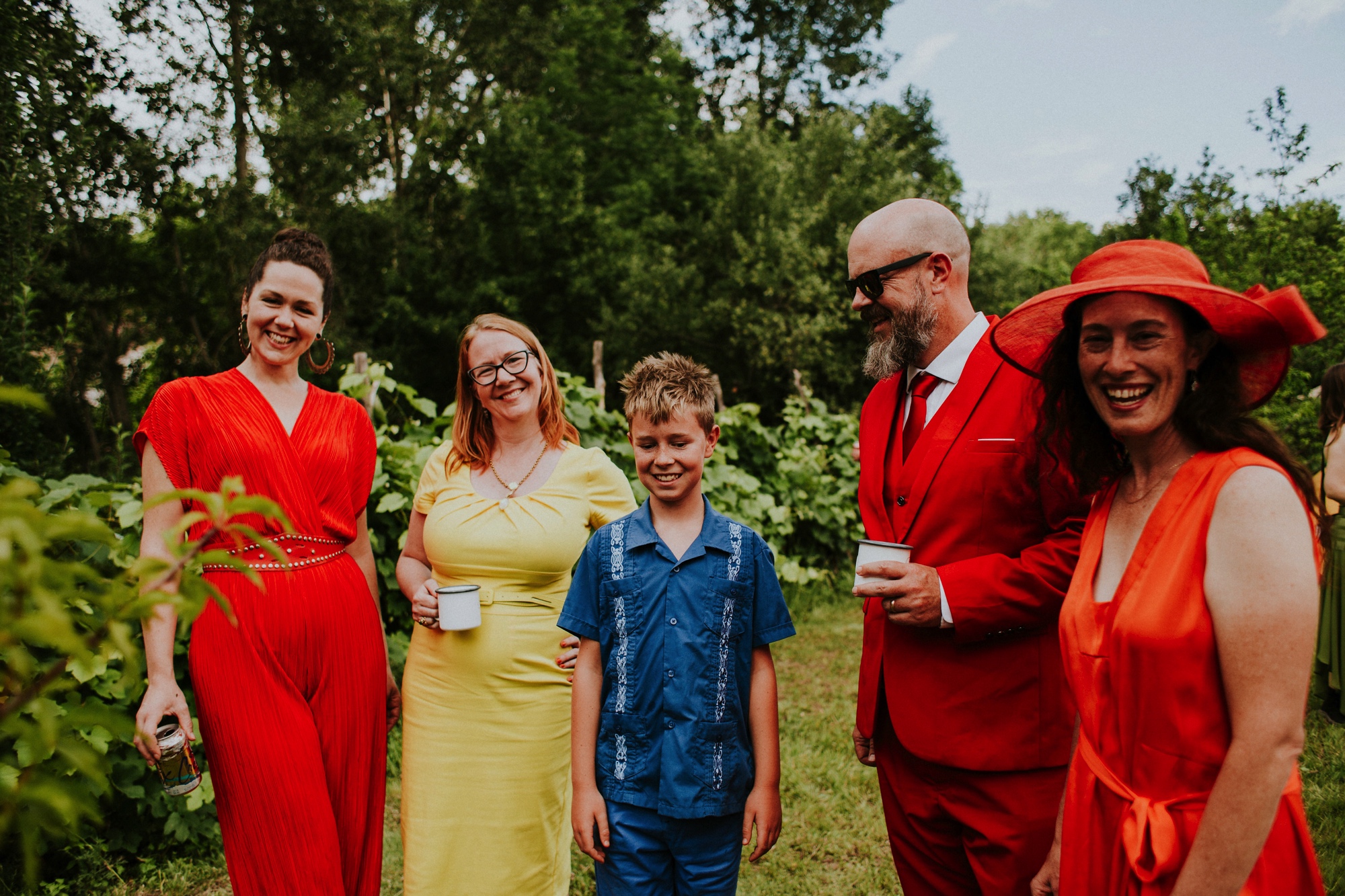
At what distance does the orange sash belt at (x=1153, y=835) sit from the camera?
142 cm

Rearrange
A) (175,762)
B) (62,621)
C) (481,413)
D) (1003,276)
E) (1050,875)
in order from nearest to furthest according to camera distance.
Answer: (62,621) → (1050,875) → (175,762) → (481,413) → (1003,276)

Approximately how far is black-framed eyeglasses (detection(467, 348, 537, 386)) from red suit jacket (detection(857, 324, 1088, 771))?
1357 mm

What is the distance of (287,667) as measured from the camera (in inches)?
92.4

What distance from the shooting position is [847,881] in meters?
3.45

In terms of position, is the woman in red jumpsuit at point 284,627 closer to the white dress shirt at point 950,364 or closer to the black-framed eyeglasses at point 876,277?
the black-framed eyeglasses at point 876,277

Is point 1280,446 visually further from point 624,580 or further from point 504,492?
point 504,492

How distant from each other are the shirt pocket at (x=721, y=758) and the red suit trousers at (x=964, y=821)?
41 centimetres

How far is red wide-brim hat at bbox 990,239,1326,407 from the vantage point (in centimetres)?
147

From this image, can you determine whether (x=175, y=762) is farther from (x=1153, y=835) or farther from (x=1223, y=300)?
(x=1223, y=300)

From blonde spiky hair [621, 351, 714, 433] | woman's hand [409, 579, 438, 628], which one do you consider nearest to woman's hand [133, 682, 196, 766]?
woman's hand [409, 579, 438, 628]

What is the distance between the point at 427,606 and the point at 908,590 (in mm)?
1512

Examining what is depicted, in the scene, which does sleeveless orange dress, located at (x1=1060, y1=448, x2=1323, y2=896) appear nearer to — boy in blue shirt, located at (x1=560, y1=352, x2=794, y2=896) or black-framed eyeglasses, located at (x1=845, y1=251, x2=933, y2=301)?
boy in blue shirt, located at (x1=560, y1=352, x2=794, y2=896)

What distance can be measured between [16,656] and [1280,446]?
1.83 m

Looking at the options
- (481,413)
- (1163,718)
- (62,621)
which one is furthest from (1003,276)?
(62,621)
